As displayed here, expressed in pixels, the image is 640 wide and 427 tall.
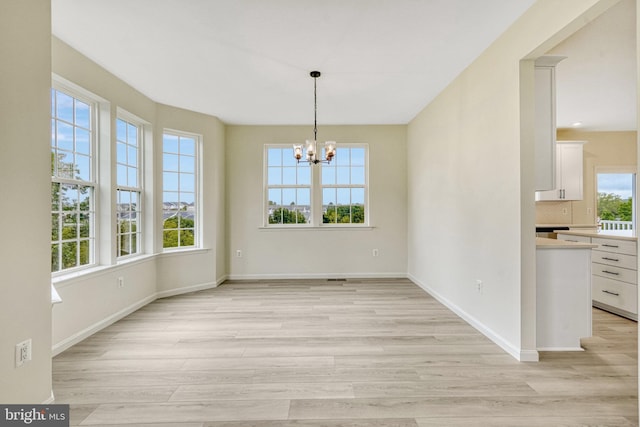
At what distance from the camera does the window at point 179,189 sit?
15.1 ft

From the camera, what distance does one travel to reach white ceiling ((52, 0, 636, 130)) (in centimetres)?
239

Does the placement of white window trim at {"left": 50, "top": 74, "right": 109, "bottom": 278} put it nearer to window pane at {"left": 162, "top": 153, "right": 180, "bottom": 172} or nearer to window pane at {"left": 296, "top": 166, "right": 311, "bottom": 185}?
window pane at {"left": 162, "top": 153, "right": 180, "bottom": 172}

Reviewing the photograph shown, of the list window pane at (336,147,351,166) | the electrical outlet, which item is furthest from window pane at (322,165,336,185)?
the electrical outlet

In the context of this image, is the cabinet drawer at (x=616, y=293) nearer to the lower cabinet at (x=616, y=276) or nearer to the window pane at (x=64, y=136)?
the lower cabinet at (x=616, y=276)

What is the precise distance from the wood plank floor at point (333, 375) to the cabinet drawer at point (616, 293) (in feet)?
0.68

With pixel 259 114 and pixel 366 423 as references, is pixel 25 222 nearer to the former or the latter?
pixel 366 423

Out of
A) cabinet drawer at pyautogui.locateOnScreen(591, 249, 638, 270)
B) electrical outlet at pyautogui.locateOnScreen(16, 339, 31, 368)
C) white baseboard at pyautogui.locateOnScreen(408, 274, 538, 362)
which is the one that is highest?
cabinet drawer at pyautogui.locateOnScreen(591, 249, 638, 270)

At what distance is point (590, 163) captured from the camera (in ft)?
18.9

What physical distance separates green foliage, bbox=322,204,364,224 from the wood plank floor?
91.1 inches

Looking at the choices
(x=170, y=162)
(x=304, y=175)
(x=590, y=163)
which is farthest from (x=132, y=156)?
(x=590, y=163)

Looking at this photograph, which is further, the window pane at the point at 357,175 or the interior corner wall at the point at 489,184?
the window pane at the point at 357,175

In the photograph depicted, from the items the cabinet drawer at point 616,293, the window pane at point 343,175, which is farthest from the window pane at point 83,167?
the cabinet drawer at point 616,293

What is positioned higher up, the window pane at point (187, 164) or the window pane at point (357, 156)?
the window pane at point (357, 156)

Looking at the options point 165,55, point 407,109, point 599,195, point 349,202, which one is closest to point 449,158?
point 407,109
